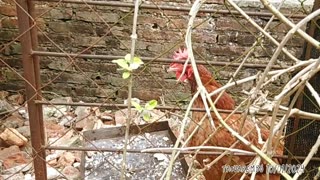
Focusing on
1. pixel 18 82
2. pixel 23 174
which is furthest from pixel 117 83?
pixel 23 174

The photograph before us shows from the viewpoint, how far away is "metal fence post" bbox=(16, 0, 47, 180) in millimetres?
2074

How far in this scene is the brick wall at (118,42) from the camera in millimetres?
3514

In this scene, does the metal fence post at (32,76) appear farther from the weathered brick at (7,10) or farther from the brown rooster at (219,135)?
the weathered brick at (7,10)

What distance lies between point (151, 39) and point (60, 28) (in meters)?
0.65

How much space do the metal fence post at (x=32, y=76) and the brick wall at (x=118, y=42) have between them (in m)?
1.25

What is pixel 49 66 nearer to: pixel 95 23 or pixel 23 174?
pixel 95 23

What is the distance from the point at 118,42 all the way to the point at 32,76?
4.97 ft

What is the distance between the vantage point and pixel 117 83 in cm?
376

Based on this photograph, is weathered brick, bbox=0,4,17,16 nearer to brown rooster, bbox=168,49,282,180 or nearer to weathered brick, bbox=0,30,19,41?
weathered brick, bbox=0,30,19,41

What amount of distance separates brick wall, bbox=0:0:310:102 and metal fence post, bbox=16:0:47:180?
4.10 feet

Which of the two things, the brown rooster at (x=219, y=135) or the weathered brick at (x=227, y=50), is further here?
the weathered brick at (x=227, y=50)

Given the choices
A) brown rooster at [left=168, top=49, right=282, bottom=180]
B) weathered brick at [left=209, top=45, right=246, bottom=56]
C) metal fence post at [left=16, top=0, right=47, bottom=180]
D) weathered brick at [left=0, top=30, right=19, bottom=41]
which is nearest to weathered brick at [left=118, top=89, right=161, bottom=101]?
weathered brick at [left=209, top=45, right=246, bottom=56]

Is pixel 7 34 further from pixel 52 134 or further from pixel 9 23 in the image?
pixel 52 134

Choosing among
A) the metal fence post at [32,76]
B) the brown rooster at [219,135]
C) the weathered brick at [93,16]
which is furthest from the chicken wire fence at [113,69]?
the metal fence post at [32,76]
